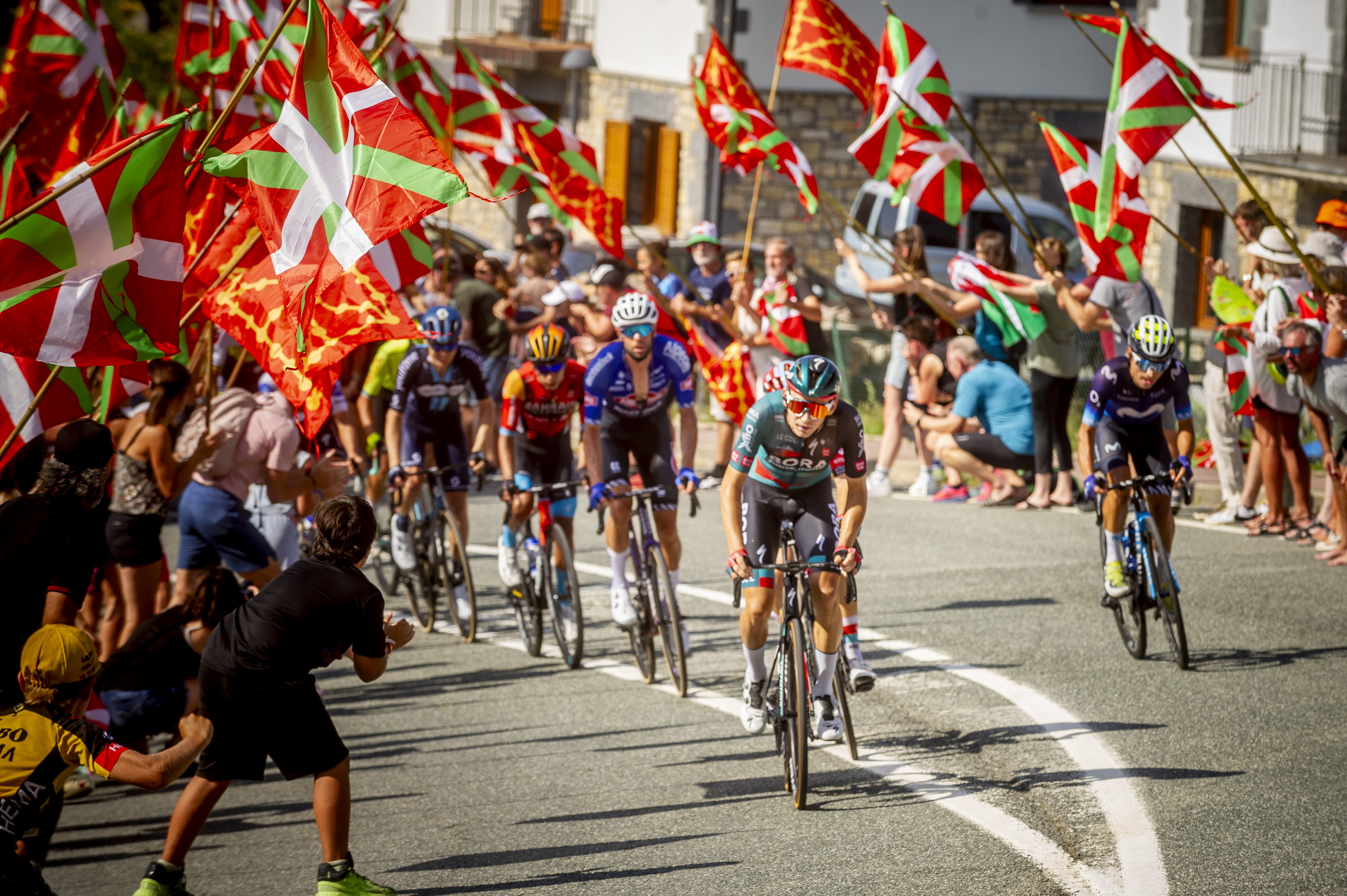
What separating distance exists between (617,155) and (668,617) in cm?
2328

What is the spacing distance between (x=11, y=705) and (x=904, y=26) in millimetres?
8364

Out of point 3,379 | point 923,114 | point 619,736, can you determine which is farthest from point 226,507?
point 923,114

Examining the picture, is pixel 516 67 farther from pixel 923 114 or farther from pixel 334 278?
pixel 334 278

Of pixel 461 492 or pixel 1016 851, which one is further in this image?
pixel 461 492

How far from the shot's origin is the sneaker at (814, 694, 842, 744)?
674 cm

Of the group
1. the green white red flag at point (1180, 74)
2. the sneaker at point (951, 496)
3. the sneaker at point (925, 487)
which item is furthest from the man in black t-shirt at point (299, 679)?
the sneaker at point (925, 487)

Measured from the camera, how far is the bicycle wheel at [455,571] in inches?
381

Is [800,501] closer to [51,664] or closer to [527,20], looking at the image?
[51,664]

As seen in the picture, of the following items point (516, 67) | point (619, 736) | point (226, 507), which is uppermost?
point (516, 67)

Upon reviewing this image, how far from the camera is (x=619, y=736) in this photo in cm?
761

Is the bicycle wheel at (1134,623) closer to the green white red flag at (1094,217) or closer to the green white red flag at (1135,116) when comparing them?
the green white red flag at (1094,217)

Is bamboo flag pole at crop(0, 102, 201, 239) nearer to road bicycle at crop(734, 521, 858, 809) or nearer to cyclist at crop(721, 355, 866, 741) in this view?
cyclist at crop(721, 355, 866, 741)

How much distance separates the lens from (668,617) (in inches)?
332

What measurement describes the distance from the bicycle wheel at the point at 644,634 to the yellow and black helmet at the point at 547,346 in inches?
54.5
